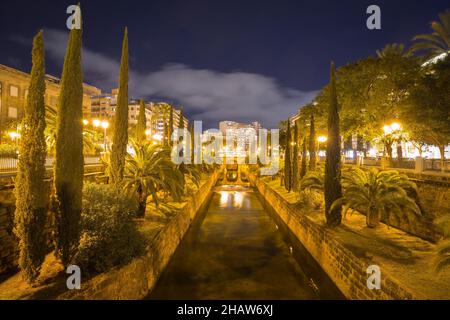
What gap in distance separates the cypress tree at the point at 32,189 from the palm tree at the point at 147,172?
5.60 m

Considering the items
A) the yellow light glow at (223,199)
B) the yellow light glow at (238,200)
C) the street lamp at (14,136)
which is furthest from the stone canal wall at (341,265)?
the street lamp at (14,136)

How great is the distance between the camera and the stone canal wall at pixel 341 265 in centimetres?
597

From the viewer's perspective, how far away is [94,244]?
6.63 m

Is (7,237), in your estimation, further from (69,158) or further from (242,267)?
(242,267)

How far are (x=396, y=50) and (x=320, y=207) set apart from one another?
2282 cm

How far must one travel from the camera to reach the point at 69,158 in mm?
6891

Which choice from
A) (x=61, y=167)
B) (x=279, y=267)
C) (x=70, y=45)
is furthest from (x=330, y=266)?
(x=70, y=45)

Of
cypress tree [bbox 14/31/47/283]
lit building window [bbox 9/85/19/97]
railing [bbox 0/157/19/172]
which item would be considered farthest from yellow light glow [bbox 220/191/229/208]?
lit building window [bbox 9/85/19/97]

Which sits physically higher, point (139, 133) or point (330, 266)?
point (139, 133)

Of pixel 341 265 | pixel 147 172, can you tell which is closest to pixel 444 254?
pixel 341 265

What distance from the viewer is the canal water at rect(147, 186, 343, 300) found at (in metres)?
8.81

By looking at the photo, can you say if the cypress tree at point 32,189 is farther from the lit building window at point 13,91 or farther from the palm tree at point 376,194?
the lit building window at point 13,91

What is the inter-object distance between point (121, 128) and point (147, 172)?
7.10ft
